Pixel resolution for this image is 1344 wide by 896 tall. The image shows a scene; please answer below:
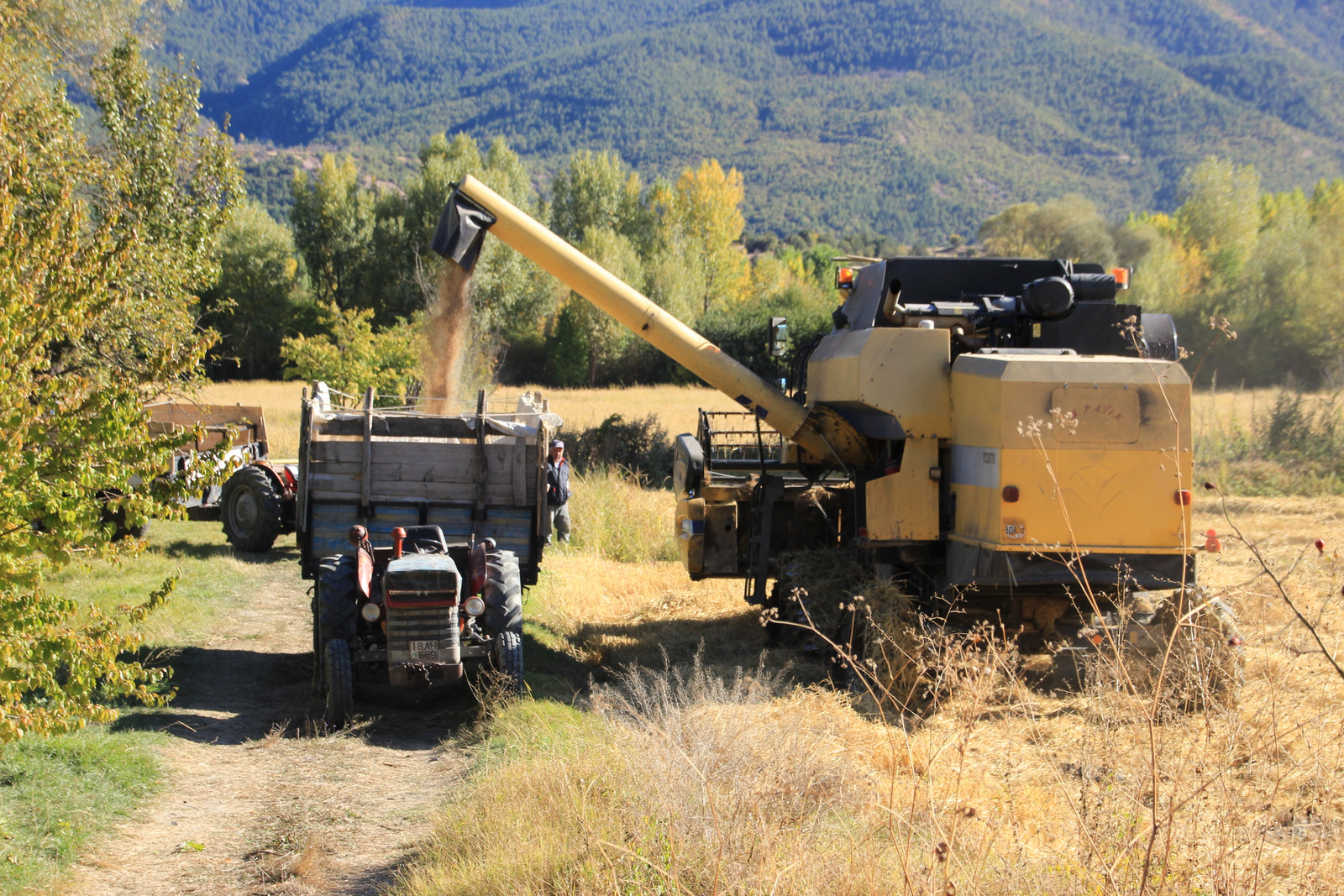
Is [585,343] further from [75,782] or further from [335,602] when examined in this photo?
[75,782]

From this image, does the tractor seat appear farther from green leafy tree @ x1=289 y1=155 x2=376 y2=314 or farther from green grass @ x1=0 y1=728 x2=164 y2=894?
green leafy tree @ x1=289 y1=155 x2=376 y2=314

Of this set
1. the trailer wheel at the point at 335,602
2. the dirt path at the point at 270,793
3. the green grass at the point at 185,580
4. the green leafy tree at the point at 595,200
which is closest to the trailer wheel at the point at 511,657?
the dirt path at the point at 270,793

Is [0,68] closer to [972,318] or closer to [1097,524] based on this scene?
[972,318]

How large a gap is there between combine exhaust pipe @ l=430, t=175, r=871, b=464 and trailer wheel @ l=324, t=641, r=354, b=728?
352 cm

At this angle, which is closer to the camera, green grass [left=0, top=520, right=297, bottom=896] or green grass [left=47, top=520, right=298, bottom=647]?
green grass [left=0, top=520, right=297, bottom=896]

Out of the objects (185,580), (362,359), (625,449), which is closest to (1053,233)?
(625,449)

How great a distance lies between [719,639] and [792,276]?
72.3m

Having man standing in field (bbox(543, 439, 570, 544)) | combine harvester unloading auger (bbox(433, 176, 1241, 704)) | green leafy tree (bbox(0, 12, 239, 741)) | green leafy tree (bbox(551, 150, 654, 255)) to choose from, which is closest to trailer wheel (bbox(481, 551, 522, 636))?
combine harvester unloading auger (bbox(433, 176, 1241, 704))

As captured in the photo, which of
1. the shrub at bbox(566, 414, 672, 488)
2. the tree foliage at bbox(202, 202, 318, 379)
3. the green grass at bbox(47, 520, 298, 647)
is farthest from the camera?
the tree foliage at bbox(202, 202, 318, 379)

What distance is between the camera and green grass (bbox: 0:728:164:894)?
4.65 m

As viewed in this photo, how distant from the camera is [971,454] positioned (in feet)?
23.3

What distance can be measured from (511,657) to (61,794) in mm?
2775

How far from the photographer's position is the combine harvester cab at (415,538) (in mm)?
6898

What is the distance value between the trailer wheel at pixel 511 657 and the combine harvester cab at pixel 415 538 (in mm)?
11
